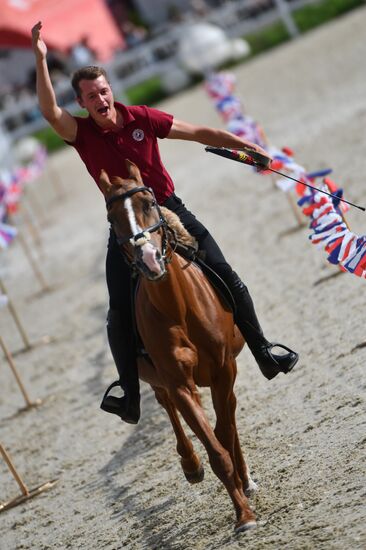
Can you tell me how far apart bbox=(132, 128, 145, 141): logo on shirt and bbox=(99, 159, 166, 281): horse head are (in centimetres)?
39

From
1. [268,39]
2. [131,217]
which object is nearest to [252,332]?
[131,217]

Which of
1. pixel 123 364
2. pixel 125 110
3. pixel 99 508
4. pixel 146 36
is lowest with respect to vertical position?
pixel 99 508

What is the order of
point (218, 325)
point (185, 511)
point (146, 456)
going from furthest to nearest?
point (146, 456), point (185, 511), point (218, 325)

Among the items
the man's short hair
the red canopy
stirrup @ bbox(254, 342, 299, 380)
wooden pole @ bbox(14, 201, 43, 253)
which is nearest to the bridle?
the man's short hair

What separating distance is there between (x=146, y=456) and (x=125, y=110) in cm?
351

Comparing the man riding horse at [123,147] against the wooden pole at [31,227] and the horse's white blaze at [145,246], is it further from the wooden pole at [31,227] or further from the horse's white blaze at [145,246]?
the wooden pole at [31,227]

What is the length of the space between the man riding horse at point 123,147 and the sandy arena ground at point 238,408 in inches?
38.8

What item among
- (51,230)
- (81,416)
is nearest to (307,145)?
(51,230)

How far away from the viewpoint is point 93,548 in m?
8.07

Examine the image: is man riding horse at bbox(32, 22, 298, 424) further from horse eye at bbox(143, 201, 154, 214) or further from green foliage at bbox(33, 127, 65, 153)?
green foliage at bbox(33, 127, 65, 153)

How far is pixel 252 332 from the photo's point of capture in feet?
25.7

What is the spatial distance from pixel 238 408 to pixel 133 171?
136 inches

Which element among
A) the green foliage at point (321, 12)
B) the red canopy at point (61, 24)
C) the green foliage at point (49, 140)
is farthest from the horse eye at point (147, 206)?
the red canopy at point (61, 24)

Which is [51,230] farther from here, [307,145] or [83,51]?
[83,51]
